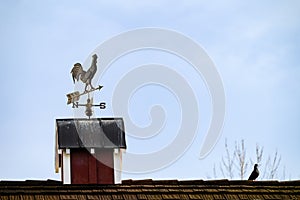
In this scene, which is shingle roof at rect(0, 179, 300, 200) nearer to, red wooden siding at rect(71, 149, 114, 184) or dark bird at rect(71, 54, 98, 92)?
red wooden siding at rect(71, 149, 114, 184)

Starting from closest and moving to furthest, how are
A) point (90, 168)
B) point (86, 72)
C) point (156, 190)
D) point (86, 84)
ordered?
point (156, 190) < point (90, 168) < point (86, 84) < point (86, 72)

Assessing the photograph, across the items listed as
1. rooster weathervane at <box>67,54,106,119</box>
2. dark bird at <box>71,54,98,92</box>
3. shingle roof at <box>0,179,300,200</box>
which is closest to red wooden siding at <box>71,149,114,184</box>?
shingle roof at <box>0,179,300,200</box>

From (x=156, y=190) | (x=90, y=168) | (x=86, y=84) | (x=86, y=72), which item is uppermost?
(x=86, y=72)

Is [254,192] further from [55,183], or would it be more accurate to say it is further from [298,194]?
[55,183]

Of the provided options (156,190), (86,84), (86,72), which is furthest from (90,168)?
(86,72)

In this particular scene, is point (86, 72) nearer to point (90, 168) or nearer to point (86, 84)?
point (86, 84)

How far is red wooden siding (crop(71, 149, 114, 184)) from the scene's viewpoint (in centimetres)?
1019

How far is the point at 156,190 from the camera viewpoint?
363 inches

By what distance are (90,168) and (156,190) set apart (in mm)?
1490

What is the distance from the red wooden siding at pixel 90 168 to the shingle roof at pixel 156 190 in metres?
0.40

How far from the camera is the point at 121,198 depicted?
352 inches

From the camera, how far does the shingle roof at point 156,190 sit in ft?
29.0

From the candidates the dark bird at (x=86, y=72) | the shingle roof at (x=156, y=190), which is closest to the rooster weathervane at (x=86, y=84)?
the dark bird at (x=86, y=72)

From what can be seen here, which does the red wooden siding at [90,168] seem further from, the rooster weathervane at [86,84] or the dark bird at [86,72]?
the dark bird at [86,72]
